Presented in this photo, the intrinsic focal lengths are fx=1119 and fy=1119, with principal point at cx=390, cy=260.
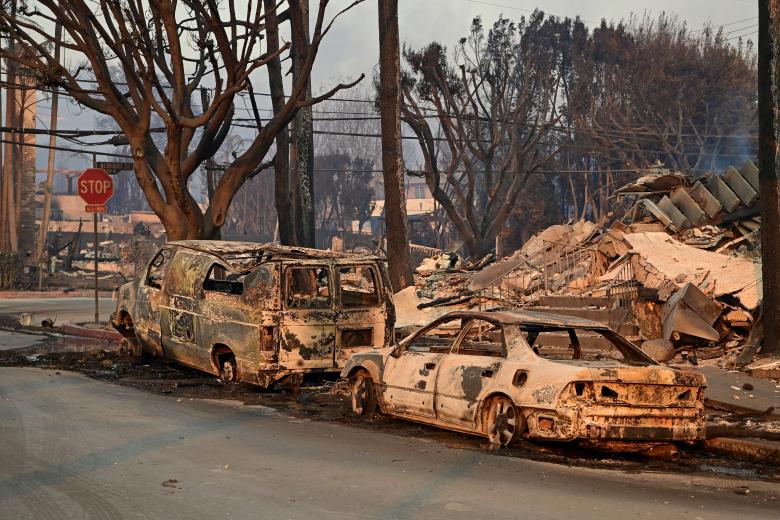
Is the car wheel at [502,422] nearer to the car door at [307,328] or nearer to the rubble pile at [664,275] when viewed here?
the car door at [307,328]

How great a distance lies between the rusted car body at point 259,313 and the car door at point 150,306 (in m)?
0.02

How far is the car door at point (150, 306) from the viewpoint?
15.6m

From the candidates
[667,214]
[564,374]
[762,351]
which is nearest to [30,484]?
[564,374]

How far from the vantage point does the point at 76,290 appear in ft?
133

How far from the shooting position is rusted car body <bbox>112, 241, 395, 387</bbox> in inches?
528

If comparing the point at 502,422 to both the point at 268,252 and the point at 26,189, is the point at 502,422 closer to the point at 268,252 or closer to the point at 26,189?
the point at 268,252

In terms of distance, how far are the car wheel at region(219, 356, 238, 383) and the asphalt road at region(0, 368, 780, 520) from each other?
8.52 ft

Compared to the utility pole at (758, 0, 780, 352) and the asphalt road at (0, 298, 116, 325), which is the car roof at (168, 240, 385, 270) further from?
the asphalt road at (0, 298, 116, 325)

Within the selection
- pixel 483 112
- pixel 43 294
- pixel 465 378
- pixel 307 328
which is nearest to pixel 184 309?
pixel 307 328

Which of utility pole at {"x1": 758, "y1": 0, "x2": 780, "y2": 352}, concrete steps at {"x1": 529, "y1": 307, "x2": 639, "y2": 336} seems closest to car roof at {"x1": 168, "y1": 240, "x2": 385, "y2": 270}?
utility pole at {"x1": 758, "y1": 0, "x2": 780, "y2": 352}

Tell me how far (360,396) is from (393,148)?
48.9ft

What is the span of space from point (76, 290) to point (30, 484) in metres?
33.8

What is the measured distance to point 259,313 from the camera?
13391 mm

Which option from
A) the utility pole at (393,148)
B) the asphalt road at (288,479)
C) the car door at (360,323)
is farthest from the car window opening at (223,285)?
the utility pole at (393,148)
